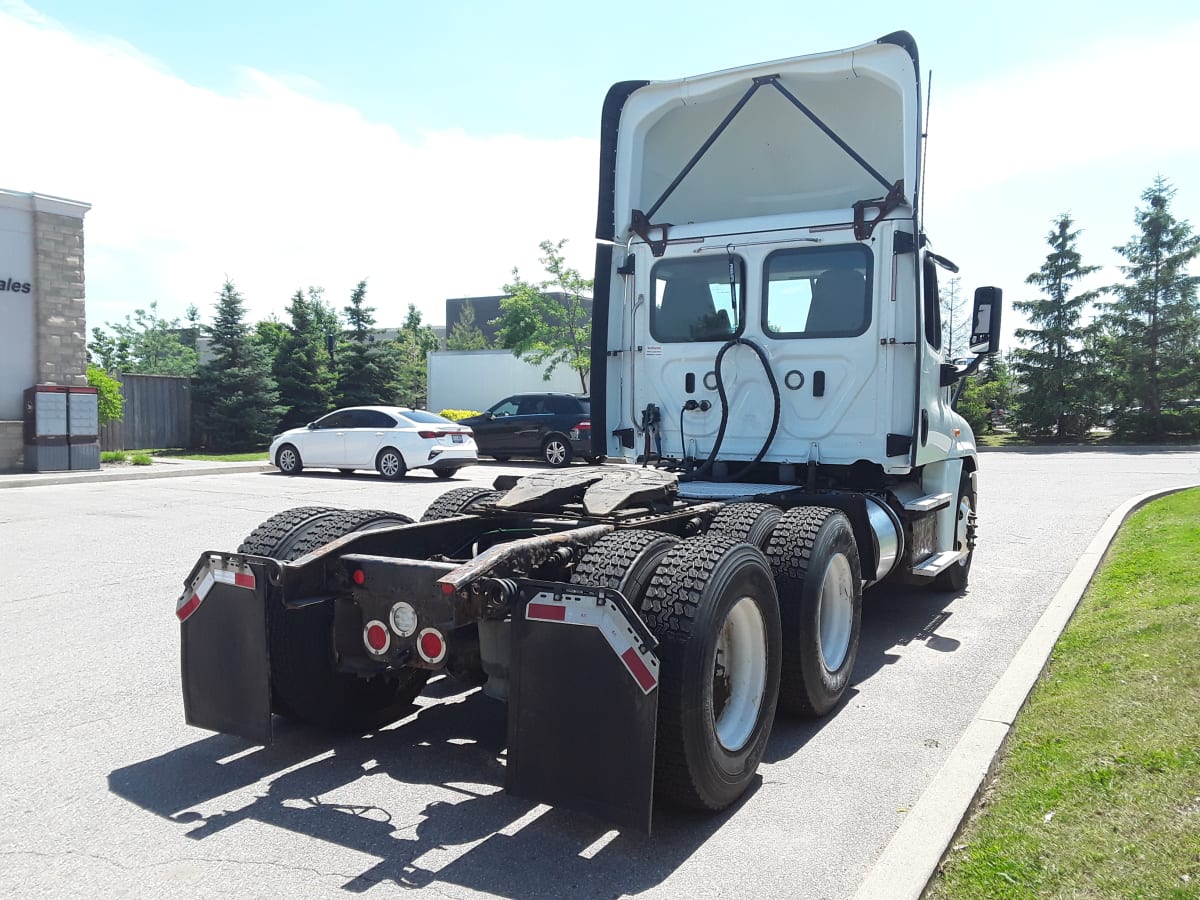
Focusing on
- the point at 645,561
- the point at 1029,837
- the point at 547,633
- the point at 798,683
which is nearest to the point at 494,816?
the point at 547,633

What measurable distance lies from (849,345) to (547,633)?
3897 mm

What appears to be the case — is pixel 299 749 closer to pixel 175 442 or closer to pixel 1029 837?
pixel 1029 837

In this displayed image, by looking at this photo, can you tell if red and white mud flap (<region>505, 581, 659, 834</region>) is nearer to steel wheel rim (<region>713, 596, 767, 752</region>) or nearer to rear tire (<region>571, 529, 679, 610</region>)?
rear tire (<region>571, 529, 679, 610</region>)

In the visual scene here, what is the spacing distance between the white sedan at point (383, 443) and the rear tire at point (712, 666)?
14.3 metres

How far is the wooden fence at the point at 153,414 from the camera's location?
25641mm

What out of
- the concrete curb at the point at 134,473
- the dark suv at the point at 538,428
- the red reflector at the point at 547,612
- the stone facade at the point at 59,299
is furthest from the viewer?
the dark suv at the point at 538,428

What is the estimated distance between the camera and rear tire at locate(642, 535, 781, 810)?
3.56 m

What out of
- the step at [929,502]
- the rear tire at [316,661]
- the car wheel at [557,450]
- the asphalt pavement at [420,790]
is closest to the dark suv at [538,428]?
the car wheel at [557,450]

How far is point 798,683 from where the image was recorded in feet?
15.6

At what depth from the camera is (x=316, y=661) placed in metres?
4.34

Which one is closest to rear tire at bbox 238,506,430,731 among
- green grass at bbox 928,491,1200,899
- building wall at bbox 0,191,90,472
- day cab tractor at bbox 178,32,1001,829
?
day cab tractor at bbox 178,32,1001,829

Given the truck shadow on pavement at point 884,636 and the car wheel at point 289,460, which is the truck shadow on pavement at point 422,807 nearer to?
the truck shadow on pavement at point 884,636

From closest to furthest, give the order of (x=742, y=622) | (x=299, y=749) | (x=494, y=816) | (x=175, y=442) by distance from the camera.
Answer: (x=494, y=816) < (x=742, y=622) < (x=299, y=749) < (x=175, y=442)

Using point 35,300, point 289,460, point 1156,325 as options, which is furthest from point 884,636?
point 1156,325
